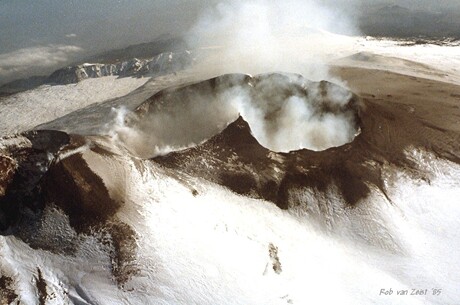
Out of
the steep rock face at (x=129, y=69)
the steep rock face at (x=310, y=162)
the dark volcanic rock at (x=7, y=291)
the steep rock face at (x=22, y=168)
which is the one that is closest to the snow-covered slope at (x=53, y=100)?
the steep rock face at (x=129, y=69)

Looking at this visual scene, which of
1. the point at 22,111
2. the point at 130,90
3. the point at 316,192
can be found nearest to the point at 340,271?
the point at 316,192

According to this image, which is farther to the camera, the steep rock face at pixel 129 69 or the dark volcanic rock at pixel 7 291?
the steep rock face at pixel 129 69

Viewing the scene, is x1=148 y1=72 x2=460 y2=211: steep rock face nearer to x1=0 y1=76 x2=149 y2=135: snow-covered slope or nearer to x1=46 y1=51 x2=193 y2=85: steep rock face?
x1=0 y1=76 x2=149 y2=135: snow-covered slope

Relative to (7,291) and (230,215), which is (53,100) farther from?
(230,215)

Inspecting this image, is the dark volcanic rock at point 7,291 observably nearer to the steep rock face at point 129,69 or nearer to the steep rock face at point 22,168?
the steep rock face at point 22,168

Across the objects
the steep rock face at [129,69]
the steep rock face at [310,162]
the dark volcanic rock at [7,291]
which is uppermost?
the steep rock face at [129,69]

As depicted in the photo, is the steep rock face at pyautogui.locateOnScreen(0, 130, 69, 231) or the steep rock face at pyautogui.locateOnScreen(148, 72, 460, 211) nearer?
the steep rock face at pyautogui.locateOnScreen(0, 130, 69, 231)

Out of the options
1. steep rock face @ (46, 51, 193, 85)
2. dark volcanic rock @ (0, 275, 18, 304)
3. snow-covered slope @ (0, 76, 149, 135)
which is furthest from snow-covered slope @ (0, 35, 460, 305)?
steep rock face @ (46, 51, 193, 85)

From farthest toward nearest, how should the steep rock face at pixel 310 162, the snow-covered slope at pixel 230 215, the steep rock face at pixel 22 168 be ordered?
1. the steep rock face at pixel 310 162
2. the steep rock face at pixel 22 168
3. the snow-covered slope at pixel 230 215

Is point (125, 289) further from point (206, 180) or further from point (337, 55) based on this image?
point (337, 55)
